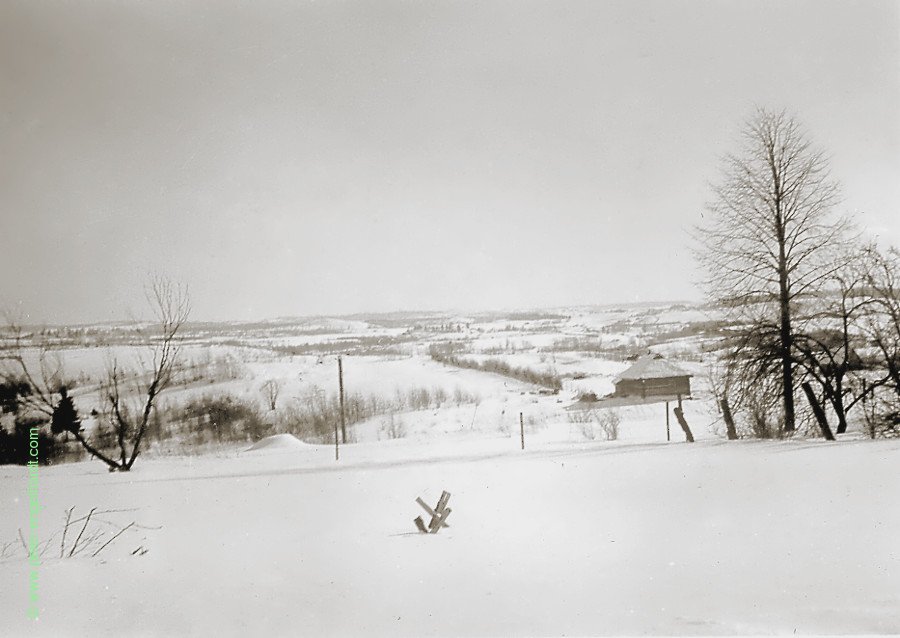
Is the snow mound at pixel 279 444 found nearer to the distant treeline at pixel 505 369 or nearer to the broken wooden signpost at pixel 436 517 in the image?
the distant treeline at pixel 505 369

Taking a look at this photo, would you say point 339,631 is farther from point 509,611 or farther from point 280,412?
point 280,412

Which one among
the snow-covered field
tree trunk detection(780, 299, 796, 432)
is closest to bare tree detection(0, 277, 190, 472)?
the snow-covered field

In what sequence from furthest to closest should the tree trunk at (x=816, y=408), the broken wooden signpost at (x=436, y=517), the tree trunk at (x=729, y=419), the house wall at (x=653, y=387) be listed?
the house wall at (x=653, y=387) → the tree trunk at (x=729, y=419) → the tree trunk at (x=816, y=408) → the broken wooden signpost at (x=436, y=517)

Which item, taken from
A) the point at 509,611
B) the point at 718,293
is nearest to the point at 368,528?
the point at 509,611

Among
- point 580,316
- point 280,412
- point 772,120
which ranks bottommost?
point 280,412

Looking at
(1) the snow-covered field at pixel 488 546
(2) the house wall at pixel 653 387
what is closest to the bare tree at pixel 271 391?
(1) the snow-covered field at pixel 488 546

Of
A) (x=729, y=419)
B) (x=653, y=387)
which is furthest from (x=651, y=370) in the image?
(x=729, y=419)
